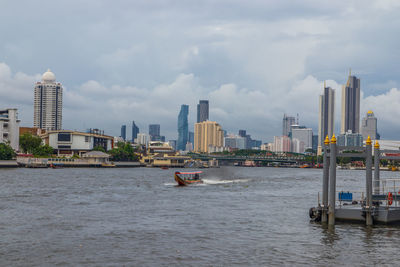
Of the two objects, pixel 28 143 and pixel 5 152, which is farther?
pixel 28 143

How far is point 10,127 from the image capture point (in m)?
175

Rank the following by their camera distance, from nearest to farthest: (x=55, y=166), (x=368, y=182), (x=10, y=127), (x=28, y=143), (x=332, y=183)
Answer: (x=368, y=182), (x=332, y=183), (x=55, y=166), (x=10, y=127), (x=28, y=143)

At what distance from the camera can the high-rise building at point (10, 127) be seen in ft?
565

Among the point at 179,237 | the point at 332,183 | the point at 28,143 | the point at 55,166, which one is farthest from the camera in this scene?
the point at 28,143

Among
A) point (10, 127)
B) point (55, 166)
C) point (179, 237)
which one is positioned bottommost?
point (55, 166)

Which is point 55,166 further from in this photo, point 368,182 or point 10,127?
point 368,182

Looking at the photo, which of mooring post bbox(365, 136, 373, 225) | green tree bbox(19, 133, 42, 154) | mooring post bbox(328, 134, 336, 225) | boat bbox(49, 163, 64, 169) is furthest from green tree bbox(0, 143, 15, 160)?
mooring post bbox(365, 136, 373, 225)

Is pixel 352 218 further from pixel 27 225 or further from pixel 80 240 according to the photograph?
pixel 27 225

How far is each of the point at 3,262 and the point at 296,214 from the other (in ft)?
89.4

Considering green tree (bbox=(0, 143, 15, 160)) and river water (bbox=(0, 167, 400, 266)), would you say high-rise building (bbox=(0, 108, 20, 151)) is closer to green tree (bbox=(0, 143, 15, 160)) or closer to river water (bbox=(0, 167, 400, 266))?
green tree (bbox=(0, 143, 15, 160))

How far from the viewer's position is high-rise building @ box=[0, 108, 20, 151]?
172125 millimetres

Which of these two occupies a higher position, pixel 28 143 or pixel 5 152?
pixel 28 143

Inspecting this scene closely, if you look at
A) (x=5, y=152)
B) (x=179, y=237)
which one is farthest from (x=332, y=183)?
Answer: (x=5, y=152)

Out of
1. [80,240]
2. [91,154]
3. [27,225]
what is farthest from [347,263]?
[91,154]
